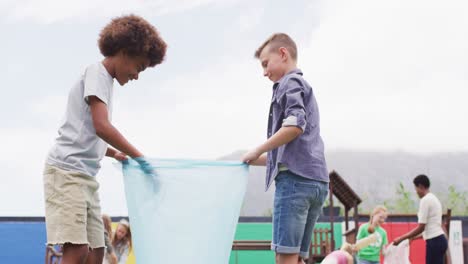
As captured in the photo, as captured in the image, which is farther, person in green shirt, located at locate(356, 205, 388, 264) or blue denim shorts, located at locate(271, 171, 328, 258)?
person in green shirt, located at locate(356, 205, 388, 264)

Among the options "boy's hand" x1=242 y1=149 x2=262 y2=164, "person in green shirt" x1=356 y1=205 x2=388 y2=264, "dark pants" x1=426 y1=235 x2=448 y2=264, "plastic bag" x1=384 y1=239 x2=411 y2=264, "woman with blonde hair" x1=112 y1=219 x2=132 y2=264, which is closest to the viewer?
"boy's hand" x1=242 y1=149 x2=262 y2=164

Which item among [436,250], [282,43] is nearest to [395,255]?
[436,250]

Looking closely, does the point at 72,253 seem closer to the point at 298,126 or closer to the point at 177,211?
the point at 177,211

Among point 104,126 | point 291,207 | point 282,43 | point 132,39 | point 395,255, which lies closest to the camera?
point 104,126

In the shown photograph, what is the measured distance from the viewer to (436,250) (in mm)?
6770

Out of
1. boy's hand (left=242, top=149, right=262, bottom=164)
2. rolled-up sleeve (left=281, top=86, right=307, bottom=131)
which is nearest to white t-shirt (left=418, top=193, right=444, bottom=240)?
rolled-up sleeve (left=281, top=86, right=307, bottom=131)

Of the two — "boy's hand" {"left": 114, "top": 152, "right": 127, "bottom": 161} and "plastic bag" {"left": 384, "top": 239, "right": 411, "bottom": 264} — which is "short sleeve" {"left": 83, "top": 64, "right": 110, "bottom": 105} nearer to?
"boy's hand" {"left": 114, "top": 152, "right": 127, "bottom": 161}

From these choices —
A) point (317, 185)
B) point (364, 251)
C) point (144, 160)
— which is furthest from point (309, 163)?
point (364, 251)

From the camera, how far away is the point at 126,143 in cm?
234

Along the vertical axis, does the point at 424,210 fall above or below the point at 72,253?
above

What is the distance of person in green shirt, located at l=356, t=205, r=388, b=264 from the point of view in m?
7.04

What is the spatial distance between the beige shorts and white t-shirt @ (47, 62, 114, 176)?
0.04 metres

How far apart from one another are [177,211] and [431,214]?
502cm

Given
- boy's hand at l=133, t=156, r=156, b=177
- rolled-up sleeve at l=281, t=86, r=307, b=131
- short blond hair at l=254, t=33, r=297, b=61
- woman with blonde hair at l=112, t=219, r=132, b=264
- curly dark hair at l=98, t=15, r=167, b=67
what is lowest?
woman with blonde hair at l=112, t=219, r=132, b=264
